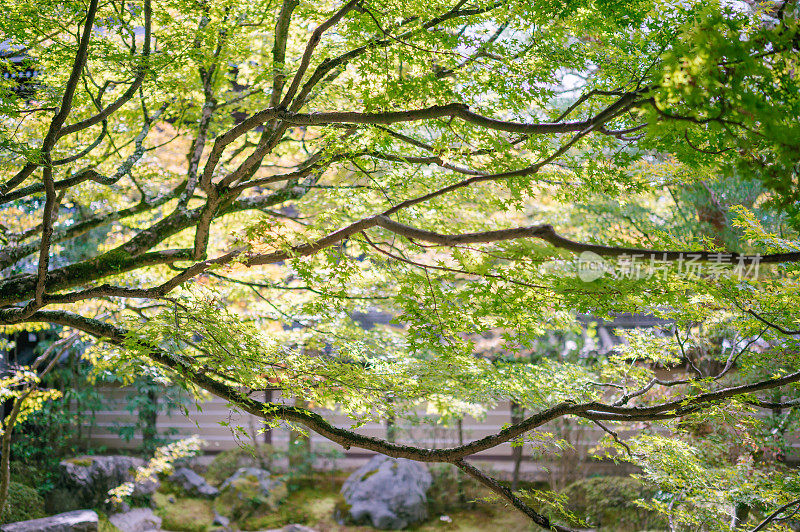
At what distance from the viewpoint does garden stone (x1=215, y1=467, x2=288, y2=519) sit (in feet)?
32.7

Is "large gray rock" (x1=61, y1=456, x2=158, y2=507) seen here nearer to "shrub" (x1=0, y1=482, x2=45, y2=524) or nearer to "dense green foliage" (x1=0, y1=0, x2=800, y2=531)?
"shrub" (x1=0, y1=482, x2=45, y2=524)

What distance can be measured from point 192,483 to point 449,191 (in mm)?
8953

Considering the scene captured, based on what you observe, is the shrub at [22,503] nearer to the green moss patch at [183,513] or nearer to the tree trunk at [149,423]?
the green moss patch at [183,513]

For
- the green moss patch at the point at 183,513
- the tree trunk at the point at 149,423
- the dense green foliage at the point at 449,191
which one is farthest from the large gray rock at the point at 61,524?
the dense green foliage at the point at 449,191

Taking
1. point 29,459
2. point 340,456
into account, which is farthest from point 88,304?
point 340,456

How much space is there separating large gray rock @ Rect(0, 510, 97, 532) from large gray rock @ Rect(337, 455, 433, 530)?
3.88 meters

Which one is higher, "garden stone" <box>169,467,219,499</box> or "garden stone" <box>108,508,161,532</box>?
"garden stone" <box>169,467,219,499</box>

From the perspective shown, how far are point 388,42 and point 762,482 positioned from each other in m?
4.77

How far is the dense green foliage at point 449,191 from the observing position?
2.68 metres

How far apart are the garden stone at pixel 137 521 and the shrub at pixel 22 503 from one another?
1.11m

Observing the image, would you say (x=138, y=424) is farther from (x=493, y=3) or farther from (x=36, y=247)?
(x=493, y=3)

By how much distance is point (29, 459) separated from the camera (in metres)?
10.2

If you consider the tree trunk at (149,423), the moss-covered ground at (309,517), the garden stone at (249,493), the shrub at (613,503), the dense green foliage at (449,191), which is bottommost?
the moss-covered ground at (309,517)

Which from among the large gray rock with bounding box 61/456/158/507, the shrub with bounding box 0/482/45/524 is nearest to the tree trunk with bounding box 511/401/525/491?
the large gray rock with bounding box 61/456/158/507
